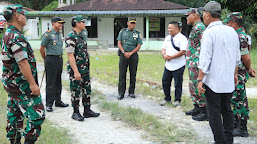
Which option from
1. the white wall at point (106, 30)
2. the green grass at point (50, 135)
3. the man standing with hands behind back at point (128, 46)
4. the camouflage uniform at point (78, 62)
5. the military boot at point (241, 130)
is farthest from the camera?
the white wall at point (106, 30)

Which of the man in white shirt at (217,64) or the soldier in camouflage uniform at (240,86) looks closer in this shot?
the man in white shirt at (217,64)

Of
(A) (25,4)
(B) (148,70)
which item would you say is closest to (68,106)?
(B) (148,70)

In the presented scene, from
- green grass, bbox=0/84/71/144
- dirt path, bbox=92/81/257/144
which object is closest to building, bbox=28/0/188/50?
dirt path, bbox=92/81/257/144

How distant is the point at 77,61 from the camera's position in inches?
197

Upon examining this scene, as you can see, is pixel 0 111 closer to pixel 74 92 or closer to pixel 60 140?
pixel 74 92

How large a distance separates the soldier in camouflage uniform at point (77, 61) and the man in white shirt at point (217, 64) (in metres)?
2.26

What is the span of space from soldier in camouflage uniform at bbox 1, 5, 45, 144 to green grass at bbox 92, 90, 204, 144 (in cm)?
177

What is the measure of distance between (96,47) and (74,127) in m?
17.7

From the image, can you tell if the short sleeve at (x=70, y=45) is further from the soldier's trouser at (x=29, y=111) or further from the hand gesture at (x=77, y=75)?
the soldier's trouser at (x=29, y=111)

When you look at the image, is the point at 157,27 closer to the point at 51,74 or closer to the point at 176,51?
the point at 176,51

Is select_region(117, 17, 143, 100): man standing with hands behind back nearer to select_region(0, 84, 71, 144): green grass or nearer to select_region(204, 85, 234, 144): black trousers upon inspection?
select_region(0, 84, 71, 144): green grass

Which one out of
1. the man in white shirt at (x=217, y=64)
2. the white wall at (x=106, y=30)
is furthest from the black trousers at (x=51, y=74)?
the white wall at (x=106, y=30)

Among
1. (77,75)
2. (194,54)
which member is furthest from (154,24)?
(77,75)

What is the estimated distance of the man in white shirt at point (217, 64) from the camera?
3369 millimetres
